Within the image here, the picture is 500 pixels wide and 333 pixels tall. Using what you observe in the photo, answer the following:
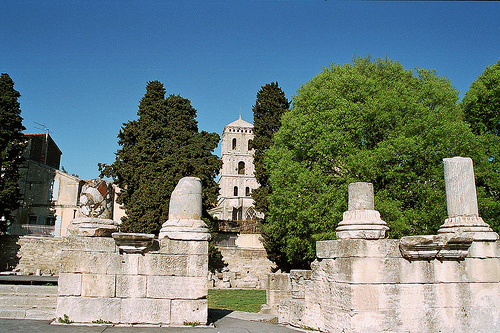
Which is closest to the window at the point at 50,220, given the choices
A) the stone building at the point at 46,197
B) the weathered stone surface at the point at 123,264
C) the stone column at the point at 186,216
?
the stone building at the point at 46,197

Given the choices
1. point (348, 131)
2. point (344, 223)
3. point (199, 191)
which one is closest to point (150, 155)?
point (348, 131)

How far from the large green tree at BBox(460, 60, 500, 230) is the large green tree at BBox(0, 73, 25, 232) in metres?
27.2

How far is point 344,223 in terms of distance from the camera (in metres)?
7.38

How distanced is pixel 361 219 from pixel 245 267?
74.9 ft

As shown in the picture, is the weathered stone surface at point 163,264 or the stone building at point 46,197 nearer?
the weathered stone surface at point 163,264

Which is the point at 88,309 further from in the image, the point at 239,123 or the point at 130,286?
the point at 239,123

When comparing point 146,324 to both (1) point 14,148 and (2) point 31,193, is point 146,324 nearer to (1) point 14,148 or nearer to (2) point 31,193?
(1) point 14,148

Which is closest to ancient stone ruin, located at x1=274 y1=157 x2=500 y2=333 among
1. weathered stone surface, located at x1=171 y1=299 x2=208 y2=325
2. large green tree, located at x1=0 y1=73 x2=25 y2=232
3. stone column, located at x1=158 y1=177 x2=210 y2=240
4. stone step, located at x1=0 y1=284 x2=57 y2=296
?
weathered stone surface, located at x1=171 y1=299 x2=208 y2=325

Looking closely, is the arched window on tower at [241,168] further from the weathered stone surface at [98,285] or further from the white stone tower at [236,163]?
the weathered stone surface at [98,285]

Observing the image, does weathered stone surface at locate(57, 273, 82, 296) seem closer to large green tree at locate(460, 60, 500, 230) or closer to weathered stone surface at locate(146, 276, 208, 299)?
weathered stone surface at locate(146, 276, 208, 299)

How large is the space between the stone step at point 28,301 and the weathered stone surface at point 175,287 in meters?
2.65

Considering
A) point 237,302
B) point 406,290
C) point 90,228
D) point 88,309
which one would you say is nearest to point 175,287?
point 88,309

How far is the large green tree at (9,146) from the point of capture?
26656 mm

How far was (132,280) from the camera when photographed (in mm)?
7391
